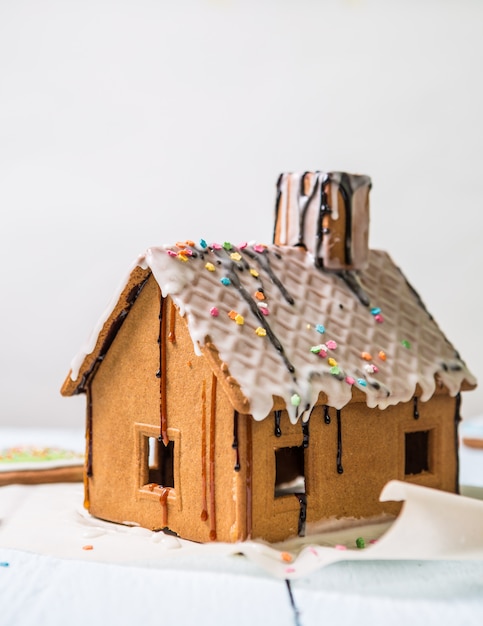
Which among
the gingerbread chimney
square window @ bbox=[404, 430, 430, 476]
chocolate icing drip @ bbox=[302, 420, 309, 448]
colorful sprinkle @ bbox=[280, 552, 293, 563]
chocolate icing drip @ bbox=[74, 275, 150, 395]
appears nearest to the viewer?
colorful sprinkle @ bbox=[280, 552, 293, 563]

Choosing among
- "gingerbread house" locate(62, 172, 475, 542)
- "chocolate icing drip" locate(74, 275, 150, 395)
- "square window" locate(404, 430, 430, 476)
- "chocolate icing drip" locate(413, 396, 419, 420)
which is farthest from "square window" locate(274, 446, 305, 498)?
"chocolate icing drip" locate(74, 275, 150, 395)

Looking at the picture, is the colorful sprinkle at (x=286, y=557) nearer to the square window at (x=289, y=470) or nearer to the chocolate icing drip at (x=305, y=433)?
the chocolate icing drip at (x=305, y=433)

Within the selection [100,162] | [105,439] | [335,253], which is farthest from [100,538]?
[100,162]

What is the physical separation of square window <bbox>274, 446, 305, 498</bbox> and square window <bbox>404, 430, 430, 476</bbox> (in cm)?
41

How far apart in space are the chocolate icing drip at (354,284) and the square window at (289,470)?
0.66m

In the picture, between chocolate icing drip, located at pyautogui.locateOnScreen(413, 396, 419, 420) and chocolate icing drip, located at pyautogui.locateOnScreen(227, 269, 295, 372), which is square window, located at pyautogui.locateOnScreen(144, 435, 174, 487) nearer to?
chocolate icing drip, located at pyautogui.locateOnScreen(227, 269, 295, 372)

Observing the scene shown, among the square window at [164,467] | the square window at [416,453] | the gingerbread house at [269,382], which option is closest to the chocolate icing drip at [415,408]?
the gingerbread house at [269,382]

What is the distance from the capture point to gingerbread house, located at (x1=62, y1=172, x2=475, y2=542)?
9.24ft

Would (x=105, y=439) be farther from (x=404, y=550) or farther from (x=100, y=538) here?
(x=404, y=550)

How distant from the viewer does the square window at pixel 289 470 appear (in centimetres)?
367

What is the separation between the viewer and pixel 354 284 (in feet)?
11.4

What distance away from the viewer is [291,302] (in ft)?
10.4

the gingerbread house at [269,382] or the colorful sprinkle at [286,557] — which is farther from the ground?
the gingerbread house at [269,382]

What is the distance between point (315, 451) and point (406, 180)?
3.02 metres
